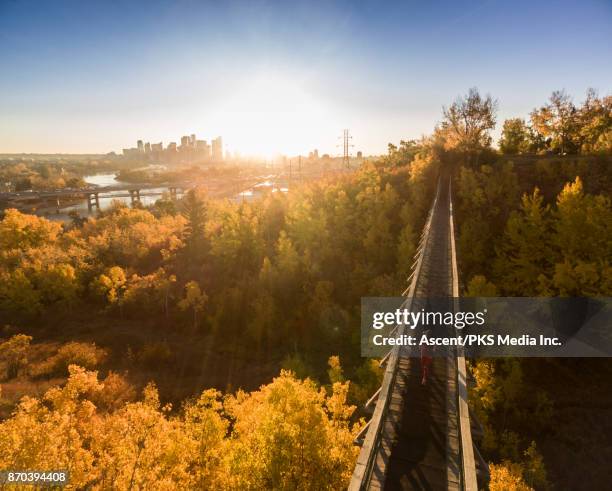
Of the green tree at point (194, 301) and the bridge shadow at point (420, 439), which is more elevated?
the bridge shadow at point (420, 439)

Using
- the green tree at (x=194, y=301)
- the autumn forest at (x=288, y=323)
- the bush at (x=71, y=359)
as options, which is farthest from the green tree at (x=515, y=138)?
the bush at (x=71, y=359)

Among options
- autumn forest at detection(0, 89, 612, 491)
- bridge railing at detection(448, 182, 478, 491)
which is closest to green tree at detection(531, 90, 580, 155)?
autumn forest at detection(0, 89, 612, 491)

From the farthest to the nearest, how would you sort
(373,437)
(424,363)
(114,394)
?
1. (114,394)
2. (424,363)
3. (373,437)

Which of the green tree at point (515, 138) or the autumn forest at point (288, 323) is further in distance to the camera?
the green tree at point (515, 138)

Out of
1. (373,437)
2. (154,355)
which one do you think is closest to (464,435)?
(373,437)

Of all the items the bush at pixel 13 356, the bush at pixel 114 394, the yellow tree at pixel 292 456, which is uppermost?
the yellow tree at pixel 292 456

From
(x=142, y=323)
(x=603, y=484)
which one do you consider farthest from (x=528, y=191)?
(x=142, y=323)

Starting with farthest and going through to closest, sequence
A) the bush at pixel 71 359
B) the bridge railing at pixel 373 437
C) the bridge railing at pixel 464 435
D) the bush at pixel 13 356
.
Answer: the bush at pixel 71 359 < the bush at pixel 13 356 < the bridge railing at pixel 373 437 < the bridge railing at pixel 464 435

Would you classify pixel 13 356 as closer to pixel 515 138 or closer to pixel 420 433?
pixel 420 433

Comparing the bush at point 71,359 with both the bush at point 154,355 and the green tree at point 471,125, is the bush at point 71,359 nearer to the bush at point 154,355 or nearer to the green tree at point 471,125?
the bush at point 154,355
